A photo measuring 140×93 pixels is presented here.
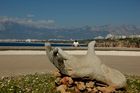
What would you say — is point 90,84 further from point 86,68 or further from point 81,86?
point 86,68

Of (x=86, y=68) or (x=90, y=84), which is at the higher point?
(x=86, y=68)

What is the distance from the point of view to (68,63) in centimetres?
1170

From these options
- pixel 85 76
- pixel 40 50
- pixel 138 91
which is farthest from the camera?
pixel 40 50

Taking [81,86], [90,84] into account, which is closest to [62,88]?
[81,86]

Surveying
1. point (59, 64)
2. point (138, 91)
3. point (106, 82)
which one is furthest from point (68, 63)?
point (138, 91)

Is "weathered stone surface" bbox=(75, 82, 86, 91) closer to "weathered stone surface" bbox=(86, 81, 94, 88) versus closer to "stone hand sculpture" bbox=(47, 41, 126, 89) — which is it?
"weathered stone surface" bbox=(86, 81, 94, 88)

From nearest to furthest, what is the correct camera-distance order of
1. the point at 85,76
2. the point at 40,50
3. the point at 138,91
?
1. the point at 85,76
2. the point at 138,91
3. the point at 40,50

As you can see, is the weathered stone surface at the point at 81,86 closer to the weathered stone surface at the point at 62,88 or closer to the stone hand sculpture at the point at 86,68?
the stone hand sculpture at the point at 86,68

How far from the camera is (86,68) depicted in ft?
37.7

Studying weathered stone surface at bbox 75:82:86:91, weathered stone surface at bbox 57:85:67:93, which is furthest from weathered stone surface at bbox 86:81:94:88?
weathered stone surface at bbox 57:85:67:93

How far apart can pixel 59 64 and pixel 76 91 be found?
3.05 ft

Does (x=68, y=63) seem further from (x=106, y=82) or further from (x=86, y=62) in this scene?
(x=106, y=82)

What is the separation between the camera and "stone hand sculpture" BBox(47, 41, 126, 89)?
11445 mm

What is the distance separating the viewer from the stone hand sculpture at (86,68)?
37.6 feet
